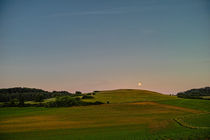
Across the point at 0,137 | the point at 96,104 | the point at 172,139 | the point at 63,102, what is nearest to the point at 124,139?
the point at 172,139

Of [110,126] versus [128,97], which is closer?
[110,126]

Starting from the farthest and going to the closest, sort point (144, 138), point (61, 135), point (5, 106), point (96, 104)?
point (5, 106) < point (96, 104) < point (61, 135) < point (144, 138)

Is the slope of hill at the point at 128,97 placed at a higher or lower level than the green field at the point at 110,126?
higher

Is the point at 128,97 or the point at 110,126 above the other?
the point at 128,97

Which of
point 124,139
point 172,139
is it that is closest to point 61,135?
point 124,139

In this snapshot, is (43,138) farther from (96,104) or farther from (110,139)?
(96,104)

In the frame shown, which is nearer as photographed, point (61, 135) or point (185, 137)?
point (185, 137)

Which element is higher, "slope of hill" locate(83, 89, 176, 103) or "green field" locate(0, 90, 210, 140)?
"slope of hill" locate(83, 89, 176, 103)

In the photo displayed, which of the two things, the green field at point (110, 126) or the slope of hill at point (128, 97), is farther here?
the slope of hill at point (128, 97)

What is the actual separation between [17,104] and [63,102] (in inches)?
A: 1061

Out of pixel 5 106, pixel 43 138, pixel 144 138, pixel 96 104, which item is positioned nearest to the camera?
pixel 144 138

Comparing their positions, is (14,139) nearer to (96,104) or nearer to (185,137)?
(185,137)

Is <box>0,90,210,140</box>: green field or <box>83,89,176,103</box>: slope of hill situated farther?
<box>83,89,176,103</box>: slope of hill

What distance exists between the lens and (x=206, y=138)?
22844mm
